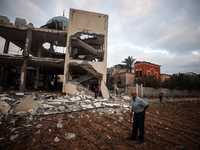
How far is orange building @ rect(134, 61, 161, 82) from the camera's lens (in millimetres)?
22047

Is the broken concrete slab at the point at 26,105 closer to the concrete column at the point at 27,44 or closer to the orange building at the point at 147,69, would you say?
the concrete column at the point at 27,44

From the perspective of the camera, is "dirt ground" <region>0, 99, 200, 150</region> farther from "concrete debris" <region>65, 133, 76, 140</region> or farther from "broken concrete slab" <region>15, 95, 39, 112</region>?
"broken concrete slab" <region>15, 95, 39, 112</region>

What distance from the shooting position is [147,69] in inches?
875

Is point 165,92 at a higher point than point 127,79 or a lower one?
lower

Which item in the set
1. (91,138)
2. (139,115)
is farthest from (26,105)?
(139,115)

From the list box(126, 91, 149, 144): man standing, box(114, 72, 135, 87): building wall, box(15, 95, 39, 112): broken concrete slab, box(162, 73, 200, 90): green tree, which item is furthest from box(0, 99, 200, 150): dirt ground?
box(114, 72, 135, 87): building wall

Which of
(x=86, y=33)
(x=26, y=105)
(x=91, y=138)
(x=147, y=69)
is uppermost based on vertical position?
(x=86, y=33)

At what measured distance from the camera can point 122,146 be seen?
278 centimetres

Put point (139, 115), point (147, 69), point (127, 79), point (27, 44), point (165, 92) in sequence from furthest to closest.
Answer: point (127, 79) → point (147, 69) → point (165, 92) → point (27, 44) → point (139, 115)

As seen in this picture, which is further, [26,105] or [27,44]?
[27,44]

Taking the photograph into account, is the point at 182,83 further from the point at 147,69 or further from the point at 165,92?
the point at 147,69

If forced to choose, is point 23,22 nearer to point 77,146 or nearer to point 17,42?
point 17,42

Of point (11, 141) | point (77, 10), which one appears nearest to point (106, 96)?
point (11, 141)

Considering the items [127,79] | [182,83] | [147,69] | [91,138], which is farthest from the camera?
[127,79]
